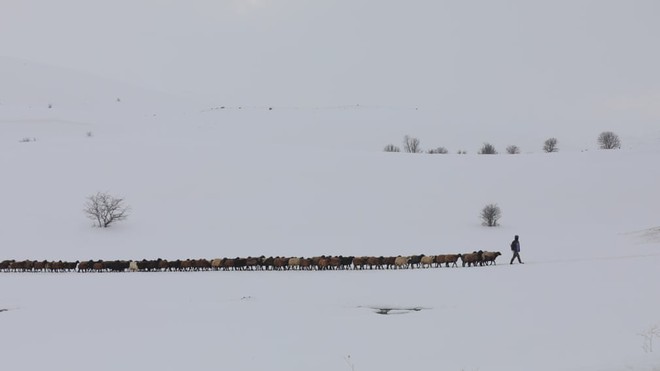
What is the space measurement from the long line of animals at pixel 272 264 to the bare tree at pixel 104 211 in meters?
8.29

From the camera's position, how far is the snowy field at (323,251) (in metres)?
12.8

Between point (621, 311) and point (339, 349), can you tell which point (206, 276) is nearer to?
point (339, 349)

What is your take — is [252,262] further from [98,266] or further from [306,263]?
[98,266]

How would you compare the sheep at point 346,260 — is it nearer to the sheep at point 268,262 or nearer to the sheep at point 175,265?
the sheep at point 268,262

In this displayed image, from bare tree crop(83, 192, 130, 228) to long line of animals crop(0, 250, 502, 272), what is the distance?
8286 millimetres

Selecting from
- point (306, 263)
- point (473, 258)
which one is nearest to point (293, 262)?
point (306, 263)

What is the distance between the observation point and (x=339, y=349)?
12.8 metres

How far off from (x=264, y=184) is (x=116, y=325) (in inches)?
1166

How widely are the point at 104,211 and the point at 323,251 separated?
15432mm

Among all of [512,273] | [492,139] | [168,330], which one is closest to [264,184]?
[512,273]

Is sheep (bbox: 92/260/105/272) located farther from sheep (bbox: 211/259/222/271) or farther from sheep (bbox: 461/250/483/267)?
sheep (bbox: 461/250/483/267)

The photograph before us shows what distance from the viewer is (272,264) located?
26438 millimetres

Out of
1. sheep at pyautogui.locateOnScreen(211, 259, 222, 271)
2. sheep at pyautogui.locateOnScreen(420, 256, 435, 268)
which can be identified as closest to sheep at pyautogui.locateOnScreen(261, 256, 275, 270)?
sheep at pyautogui.locateOnScreen(211, 259, 222, 271)

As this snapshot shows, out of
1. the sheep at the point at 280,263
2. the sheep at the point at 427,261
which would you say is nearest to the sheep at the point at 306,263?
the sheep at the point at 280,263
